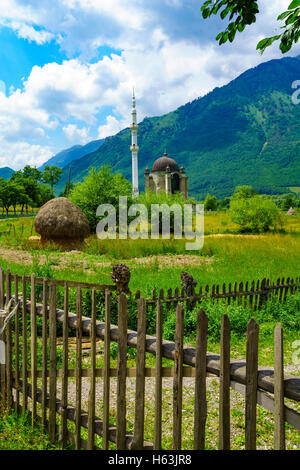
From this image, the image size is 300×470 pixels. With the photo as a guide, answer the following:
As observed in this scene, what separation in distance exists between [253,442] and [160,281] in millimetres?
8377

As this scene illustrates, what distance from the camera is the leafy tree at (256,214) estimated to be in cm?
3089

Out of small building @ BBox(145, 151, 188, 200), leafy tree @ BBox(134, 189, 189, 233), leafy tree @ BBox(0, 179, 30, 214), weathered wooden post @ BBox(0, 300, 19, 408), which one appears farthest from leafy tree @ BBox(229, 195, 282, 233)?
small building @ BBox(145, 151, 188, 200)

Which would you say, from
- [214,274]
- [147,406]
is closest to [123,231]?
[214,274]

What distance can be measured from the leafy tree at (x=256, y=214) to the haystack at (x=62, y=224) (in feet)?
57.4

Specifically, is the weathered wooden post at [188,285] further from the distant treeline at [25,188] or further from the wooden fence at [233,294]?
the distant treeline at [25,188]

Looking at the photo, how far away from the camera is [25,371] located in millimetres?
3320

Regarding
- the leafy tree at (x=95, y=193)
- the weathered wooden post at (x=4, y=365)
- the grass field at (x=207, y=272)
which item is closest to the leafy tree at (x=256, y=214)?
the grass field at (x=207, y=272)

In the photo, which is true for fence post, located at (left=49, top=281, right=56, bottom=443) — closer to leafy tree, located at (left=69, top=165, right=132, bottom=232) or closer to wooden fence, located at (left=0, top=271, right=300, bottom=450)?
wooden fence, located at (left=0, top=271, right=300, bottom=450)

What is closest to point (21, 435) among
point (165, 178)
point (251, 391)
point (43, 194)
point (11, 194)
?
point (251, 391)

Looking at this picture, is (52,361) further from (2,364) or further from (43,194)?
(43,194)

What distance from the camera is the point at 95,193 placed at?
25.8 metres

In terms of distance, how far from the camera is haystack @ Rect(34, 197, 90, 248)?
58.6 feet

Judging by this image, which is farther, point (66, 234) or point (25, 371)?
point (66, 234)
